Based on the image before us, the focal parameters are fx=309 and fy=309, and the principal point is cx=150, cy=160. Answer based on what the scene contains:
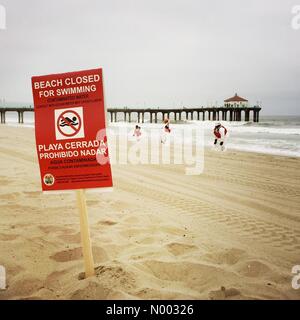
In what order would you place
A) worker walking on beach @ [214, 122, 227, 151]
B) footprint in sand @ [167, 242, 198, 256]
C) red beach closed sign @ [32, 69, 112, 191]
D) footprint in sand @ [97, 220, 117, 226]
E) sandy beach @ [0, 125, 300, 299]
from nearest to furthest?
red beach closed sign @ [32, 69, 112, 191] < sandy beach @ [0, 125, 300, 299] < footprint in sand @ [167, 242, 198, 256] < footprint in sand @ [97, 220, 117, 226] < worker walking on beach @ [214, 122, 227, 151]

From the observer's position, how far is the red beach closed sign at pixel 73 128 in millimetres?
2477

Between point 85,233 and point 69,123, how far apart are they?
0.98 metres

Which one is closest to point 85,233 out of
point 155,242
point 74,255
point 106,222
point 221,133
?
→ point 74,255

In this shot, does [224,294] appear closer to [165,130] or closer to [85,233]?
[85,233]

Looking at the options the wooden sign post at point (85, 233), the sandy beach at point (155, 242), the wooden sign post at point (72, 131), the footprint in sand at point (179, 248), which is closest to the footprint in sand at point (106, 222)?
the sandy beach at point (155, 242)

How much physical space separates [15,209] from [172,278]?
2953 mm

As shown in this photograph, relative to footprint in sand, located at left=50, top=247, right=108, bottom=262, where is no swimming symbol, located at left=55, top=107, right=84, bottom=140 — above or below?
above

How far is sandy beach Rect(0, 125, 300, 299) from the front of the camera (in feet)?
9.09

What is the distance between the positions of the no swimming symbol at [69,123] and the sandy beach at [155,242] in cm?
130

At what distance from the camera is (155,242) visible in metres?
3.74

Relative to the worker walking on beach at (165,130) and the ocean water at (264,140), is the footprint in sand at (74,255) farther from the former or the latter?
the worker walking on beach at (165,130)

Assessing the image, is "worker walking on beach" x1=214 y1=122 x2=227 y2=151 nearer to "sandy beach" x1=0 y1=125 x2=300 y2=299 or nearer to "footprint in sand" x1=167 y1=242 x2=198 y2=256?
"sandy beach" x1=0 y1=125 x2=300 y2=299

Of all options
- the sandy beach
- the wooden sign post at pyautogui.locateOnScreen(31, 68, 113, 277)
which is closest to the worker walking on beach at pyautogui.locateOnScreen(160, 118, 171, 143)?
the sandy beach
